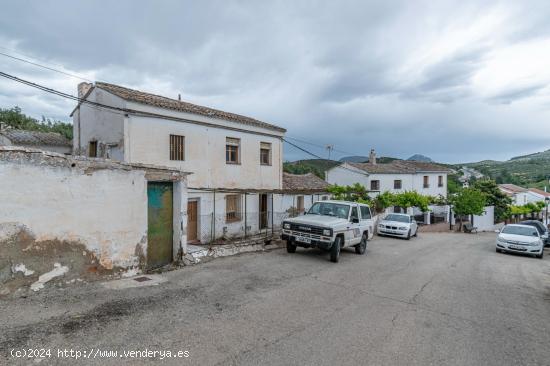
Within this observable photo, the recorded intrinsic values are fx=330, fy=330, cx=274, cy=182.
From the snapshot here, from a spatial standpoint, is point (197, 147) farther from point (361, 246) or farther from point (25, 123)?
→ point (25, 123)

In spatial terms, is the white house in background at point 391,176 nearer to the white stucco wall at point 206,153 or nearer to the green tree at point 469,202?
the green tree at point 469,202

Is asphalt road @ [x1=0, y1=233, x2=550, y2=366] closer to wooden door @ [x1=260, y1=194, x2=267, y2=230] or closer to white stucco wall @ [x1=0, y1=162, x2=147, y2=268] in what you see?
white stucco wall @ [x1=0, y1=162, x2=147, y2=268]

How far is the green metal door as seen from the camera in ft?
28.0

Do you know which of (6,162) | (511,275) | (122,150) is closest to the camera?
(6,162)

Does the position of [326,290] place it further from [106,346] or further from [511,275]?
[511,275]

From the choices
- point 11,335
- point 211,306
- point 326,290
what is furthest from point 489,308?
point 11,335

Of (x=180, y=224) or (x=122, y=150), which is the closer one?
(x=180, y=224)

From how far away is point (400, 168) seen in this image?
4094 centimetres

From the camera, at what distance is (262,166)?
1936 centimetres

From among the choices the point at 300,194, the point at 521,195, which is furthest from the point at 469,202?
the point at 521,195

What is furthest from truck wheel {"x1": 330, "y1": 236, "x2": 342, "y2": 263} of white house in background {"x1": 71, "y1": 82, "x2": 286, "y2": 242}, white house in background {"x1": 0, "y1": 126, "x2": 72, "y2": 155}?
white house in background {"x1": 0, "y1": 126, "x2": 72, "y2": 155}

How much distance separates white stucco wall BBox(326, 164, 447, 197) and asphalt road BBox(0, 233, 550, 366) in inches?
1126

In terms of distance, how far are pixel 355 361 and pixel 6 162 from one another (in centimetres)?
667

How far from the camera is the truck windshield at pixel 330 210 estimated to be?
1207cm
